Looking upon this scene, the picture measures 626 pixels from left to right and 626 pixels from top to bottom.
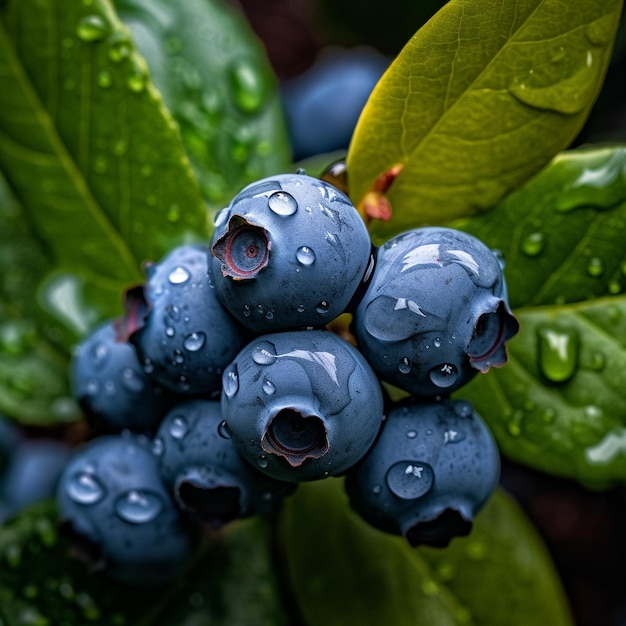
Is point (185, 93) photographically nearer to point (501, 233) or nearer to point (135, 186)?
point (135, 186)

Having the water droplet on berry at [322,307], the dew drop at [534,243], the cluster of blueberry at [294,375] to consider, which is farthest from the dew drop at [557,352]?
the water droplet on berry at [322,307]

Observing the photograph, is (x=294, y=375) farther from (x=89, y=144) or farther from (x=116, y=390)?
(x=89, y=144)

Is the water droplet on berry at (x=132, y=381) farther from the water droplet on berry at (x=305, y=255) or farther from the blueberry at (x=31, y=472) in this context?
the blueberry at (x=31, y=472)

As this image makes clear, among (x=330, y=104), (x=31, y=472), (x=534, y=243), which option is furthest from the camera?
(x=330, y=104)

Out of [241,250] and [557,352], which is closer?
[241,250]

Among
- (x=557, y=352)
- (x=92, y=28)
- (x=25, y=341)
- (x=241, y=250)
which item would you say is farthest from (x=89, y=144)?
(x=557, y=352)

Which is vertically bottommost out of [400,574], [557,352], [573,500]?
[573,500]
